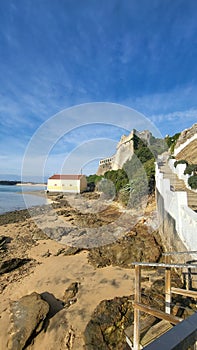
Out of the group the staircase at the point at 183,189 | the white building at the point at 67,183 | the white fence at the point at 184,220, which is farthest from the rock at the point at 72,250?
the white building at the point at 67,183

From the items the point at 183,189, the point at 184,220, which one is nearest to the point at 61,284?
the point at 184,220

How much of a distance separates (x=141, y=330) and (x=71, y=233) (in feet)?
29.4

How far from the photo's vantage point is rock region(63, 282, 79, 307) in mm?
5498

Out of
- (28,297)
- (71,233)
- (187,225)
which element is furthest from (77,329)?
(71,233)

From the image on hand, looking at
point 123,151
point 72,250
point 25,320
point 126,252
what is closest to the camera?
point 25,320

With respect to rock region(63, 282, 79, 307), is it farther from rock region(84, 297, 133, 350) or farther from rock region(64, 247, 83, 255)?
rock region(64, 247, 83, 255)

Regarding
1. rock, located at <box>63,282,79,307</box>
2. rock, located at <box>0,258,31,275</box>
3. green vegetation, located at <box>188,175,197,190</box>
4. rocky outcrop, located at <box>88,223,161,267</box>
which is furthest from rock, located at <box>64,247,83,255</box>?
green vegetation, located at <box>188,175,197,190</box>

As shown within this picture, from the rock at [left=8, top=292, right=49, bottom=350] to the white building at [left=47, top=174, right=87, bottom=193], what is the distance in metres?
31.2

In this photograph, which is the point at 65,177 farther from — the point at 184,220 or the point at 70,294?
the point at 184,220

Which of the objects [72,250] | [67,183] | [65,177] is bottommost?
[72,250]

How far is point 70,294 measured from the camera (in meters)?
5.81

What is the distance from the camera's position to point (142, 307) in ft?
10.2

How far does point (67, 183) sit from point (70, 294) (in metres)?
32.1

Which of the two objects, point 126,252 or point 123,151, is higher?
point 123,151
